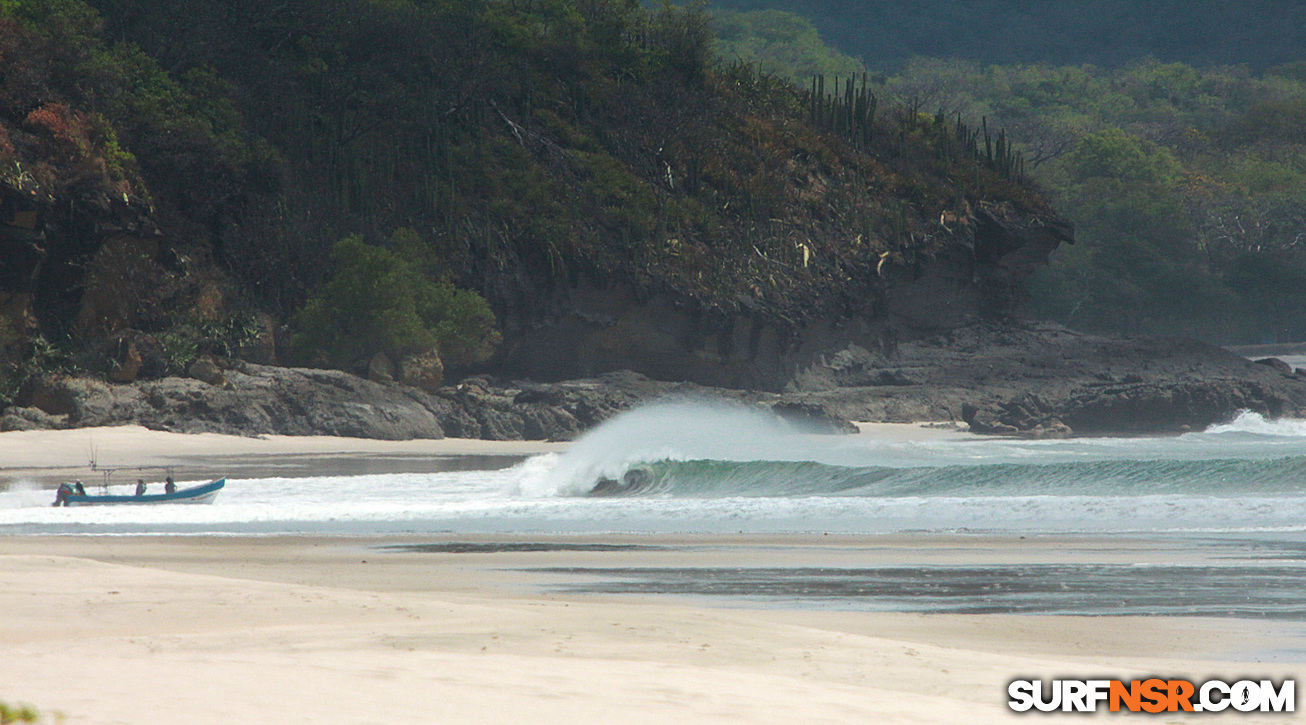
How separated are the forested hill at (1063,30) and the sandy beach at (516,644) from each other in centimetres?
15980

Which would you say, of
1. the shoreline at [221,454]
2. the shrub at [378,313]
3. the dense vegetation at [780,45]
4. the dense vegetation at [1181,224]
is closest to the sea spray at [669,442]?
the shoreline at [221,454]

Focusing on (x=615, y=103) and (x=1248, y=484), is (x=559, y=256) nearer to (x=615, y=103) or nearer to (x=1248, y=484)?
(x=615, y=103)

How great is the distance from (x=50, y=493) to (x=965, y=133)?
47.7 metres

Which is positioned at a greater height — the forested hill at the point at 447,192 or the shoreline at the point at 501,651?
the forested hill at the point at 447,192

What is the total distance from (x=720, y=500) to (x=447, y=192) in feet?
84.5

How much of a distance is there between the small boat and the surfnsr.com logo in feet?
48.8

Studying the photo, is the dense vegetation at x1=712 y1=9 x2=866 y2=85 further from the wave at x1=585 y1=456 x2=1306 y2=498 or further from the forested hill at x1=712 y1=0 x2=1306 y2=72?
the wave at x1=585 y1=456 x2=1306 y2=498

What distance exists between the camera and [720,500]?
802 inches

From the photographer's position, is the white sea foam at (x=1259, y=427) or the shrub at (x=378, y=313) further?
the white sea foam at (x=1259, y=427)

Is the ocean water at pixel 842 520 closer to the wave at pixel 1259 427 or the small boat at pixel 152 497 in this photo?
the small boat at pixel 152 497

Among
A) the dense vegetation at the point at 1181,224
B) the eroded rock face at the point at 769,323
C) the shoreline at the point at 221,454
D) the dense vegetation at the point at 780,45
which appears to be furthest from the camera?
the dense vegetation at the point at 780,45

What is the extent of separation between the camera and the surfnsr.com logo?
5.96 m

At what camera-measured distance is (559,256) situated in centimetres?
4341

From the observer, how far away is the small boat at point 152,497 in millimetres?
18375
